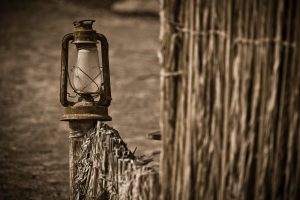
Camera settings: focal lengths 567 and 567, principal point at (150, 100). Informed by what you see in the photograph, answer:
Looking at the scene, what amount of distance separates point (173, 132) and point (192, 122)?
0.12 metres

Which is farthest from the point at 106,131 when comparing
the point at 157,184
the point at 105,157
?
the point at 157,184

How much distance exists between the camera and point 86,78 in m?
3.72

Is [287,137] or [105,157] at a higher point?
[287,137]

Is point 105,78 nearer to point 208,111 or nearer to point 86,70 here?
point 86,70

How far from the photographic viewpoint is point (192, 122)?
2193mm

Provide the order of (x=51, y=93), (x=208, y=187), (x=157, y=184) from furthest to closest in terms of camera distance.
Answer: (x=51, y=93) < (x=157, y=184) < (x=208, y=187)

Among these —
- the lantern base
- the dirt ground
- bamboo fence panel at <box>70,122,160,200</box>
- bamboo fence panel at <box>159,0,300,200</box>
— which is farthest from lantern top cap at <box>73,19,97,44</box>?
the dirt ground

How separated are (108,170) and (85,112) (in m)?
0.51

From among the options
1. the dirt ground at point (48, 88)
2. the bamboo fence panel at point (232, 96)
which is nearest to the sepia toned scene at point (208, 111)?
the bamboo fence panel at point (232, 96)

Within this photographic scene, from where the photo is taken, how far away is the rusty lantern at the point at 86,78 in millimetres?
3645

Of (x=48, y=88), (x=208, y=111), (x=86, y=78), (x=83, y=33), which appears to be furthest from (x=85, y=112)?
(x=48, y=88)

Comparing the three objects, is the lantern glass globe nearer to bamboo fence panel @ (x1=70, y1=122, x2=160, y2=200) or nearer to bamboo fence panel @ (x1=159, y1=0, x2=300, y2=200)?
bamboo fence panel @ (x1=70, y1=122, x2=160, y2=200)

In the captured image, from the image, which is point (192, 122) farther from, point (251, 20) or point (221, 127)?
point (251, 20)

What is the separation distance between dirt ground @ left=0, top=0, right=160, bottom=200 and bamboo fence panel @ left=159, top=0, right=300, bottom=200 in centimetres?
367
